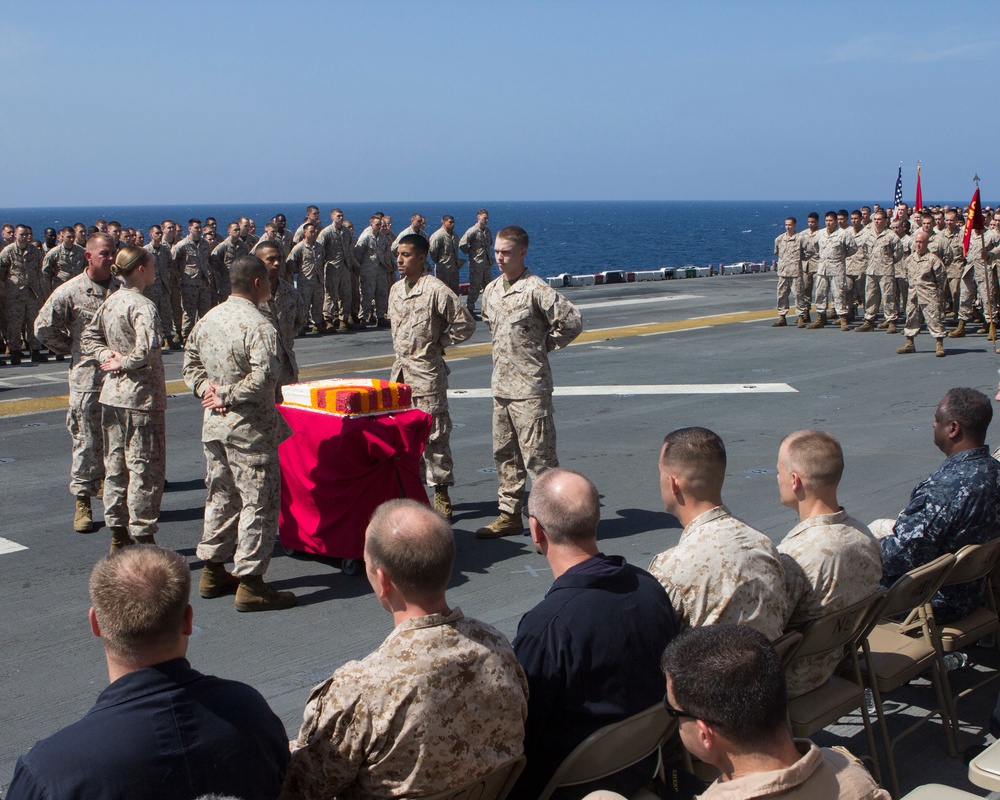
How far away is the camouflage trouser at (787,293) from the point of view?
1912 centimetres

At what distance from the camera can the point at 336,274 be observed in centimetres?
1989

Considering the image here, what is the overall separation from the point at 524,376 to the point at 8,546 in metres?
3.62

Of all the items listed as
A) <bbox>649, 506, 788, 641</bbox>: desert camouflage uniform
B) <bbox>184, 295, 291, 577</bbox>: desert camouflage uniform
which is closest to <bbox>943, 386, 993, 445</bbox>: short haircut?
<bbox>649, 506, 788, 641</bbox>: desert camouflage uniform

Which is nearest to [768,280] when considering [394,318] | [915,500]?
[394,318]

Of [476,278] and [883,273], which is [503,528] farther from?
[476,278]

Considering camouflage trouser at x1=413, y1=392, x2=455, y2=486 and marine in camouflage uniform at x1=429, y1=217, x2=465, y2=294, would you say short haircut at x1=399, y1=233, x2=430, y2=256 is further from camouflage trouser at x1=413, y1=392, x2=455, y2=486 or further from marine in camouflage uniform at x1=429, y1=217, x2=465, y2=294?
marine in camouflage uniform at x1=429, y1=217, x2=465, y2=294

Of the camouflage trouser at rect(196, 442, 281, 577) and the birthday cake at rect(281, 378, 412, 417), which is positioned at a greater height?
the birthday cake at rect(281, 378, 412, 417)

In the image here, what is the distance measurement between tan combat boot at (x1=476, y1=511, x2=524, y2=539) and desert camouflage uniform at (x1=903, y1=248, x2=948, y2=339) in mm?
10225

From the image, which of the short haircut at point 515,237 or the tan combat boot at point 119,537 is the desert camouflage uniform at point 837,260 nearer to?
the short haircut at point 515,237

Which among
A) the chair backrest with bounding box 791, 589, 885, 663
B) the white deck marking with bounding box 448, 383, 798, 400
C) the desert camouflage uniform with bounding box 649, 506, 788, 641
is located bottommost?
the white deck marking with bounding box 448, 383, 798, 400

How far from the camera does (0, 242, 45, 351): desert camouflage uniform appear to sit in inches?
645

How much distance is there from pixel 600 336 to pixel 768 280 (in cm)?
1438

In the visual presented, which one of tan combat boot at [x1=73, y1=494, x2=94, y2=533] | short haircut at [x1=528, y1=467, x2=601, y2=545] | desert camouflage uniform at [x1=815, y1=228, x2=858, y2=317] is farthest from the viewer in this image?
desert camouflage uniform at [x1=815, y1=228, x2=858, y2=317]

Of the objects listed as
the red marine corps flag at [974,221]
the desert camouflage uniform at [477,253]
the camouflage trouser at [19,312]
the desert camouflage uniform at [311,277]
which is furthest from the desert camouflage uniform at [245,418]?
the desert camouflage uniform at [477,253]
